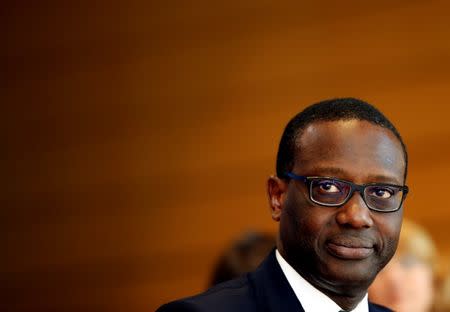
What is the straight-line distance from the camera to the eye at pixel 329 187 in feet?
5.90

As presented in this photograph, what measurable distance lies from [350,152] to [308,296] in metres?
0.32

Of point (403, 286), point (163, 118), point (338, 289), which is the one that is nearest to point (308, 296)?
point (338, 289)

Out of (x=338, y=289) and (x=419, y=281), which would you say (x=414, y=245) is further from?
(x=338, y=289)

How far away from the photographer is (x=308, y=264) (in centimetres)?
184

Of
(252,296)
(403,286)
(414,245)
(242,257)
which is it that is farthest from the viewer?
(414,245)

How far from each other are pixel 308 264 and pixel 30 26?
4.43 m

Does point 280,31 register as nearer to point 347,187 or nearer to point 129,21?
point 129,21

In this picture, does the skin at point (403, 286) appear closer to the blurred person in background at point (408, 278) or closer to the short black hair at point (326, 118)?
the blurred person in background at point (408, 278)

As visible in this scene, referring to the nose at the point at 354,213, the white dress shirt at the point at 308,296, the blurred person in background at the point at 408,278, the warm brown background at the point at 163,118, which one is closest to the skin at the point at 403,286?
the blurred person in background at the point at 408,278

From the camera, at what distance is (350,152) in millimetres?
1821

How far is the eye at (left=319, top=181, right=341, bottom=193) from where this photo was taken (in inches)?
70.8

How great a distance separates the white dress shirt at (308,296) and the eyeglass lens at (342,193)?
0.61ft

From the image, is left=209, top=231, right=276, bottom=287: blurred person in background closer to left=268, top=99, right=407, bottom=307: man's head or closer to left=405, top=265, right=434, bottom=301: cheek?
left=405, top=265, right=434, bottom=301: cheek

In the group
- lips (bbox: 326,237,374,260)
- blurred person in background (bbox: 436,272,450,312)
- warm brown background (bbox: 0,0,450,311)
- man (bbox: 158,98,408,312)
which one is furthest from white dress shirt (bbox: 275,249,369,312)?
warm brown background (bbox: 0,0,450,311)
